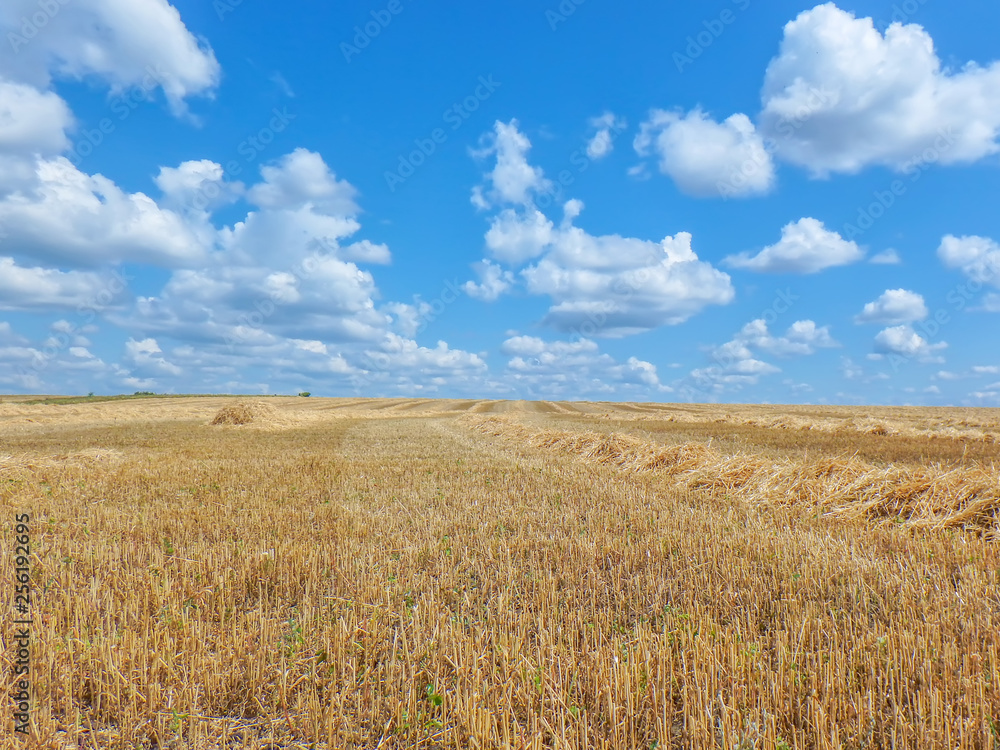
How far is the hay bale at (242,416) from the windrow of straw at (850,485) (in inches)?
1020

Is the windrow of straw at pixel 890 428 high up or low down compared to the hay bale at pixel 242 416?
down

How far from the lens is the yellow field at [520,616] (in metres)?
3.00

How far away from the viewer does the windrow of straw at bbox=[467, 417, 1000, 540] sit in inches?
298

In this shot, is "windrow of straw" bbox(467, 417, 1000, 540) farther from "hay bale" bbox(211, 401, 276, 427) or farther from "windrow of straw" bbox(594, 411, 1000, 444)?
"hay bale" bbox(211, 401, 276, 427)

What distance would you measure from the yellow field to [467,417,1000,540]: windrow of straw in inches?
2.7

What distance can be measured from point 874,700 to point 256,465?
43.8 ft

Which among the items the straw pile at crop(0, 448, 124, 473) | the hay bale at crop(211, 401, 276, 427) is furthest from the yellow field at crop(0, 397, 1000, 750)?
the hay bale at crop(211, 401, 276, 427)

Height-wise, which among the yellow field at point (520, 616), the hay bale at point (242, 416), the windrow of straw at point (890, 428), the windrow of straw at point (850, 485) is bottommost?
the yellow field at point (520, 616)

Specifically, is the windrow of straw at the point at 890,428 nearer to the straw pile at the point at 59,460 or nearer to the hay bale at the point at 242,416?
the straw pile at the point at 59,460

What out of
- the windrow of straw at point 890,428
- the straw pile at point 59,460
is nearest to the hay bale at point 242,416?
the straw pile at point 59,460

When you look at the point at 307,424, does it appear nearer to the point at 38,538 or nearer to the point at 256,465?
the point at 256,465

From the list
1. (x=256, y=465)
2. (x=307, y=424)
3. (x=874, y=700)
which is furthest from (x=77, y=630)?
(x=307, y=424)

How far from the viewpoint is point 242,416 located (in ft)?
106

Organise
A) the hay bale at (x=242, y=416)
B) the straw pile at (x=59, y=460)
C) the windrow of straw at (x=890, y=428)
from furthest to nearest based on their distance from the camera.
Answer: the hay bale at (x=242, y=416) < the windrow of straw at (x=890, y=428) < the straw pile at (x=59, y=460)
